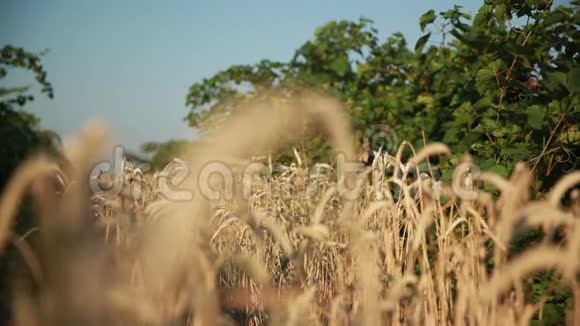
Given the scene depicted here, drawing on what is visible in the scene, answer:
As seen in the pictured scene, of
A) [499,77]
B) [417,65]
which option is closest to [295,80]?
[417,65]

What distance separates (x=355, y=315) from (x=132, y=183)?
1.21m

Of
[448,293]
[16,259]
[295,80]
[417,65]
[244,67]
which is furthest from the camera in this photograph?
[244,67]

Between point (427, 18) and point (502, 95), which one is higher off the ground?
point (427, 18)

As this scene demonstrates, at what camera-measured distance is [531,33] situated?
9.73 feet

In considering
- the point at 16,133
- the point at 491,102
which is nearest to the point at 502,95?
the point at 491,102

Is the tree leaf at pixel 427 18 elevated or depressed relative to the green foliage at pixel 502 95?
elevated

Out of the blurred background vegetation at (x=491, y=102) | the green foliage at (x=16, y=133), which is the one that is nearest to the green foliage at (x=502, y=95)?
the blurred background vegetation at (x=491, y=102)

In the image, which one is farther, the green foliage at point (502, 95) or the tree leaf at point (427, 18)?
the tree leaf at point (427, 18)

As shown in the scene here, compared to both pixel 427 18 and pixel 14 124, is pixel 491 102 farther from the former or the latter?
pixel 14 124

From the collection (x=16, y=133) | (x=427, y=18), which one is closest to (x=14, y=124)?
(x=16, y=133)

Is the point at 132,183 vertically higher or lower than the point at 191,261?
higher

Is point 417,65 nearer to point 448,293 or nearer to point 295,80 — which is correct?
point 295,80

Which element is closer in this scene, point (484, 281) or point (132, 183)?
point (484, 281)

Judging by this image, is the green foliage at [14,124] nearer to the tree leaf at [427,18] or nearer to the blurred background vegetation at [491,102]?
the blurred background vegetation at [491,102]
